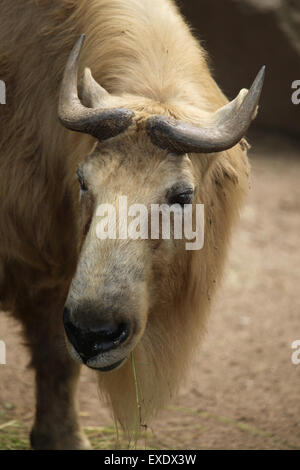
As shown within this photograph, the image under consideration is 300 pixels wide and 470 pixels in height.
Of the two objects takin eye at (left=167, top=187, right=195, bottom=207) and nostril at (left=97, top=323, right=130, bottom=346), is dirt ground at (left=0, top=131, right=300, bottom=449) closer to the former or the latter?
nostril at (left=97, top=323, right=130, bottom=346)

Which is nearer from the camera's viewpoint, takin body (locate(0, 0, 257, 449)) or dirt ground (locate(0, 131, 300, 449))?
takin body (locate(0, 0, 257, 449))

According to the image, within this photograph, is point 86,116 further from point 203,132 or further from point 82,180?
point 203,132

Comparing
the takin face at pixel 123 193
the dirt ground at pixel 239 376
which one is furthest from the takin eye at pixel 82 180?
the dirt ground at pixel 239 376

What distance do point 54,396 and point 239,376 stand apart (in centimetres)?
126

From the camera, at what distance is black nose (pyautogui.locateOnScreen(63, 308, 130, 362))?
2.64 m

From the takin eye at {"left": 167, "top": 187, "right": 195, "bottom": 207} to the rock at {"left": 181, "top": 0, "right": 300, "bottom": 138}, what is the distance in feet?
15.9

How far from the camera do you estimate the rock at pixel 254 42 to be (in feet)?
23.7

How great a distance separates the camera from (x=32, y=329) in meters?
4.00

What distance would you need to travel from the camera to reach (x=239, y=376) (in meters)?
4.80

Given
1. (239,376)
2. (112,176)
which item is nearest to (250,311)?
(239,376)

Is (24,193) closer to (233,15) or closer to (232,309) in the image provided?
(232,309)

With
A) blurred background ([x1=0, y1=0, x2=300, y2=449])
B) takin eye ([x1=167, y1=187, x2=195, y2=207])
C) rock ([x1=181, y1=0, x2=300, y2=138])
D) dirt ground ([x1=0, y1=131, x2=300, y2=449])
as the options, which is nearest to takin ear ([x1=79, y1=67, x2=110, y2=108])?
takin eye ([x1=167, y1=187, x2=195, y2=207])

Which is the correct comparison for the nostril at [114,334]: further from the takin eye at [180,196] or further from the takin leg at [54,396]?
the takin leg at [54,396]

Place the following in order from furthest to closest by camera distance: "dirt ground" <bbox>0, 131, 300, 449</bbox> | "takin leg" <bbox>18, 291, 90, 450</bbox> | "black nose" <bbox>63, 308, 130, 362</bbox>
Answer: "dirt ground" <bbox>0, 131, 300, 449</bbox> → "takin leg" <bbox>18, 291, 90, 450</bbox> → "black nose" <bbox>63, 308, 130, 362</bbox>
